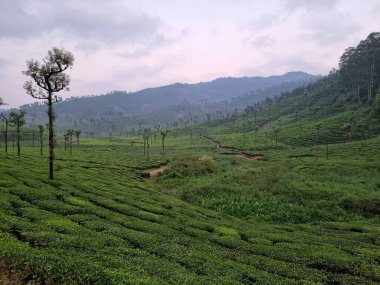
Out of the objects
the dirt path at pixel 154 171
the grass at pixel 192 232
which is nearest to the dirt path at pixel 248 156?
the dirt path at pixel 154 171

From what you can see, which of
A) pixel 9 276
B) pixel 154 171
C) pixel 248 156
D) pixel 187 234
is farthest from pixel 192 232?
pixel 248 156

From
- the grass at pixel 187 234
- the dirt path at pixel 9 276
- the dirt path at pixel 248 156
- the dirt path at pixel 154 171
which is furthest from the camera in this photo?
the dirt path at pixel 248 156

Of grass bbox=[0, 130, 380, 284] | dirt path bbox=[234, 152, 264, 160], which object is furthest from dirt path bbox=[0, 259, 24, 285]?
dirt path bbox=[234, 152, 264, 160]

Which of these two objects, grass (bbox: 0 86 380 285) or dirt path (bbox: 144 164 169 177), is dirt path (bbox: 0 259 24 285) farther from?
dirt path (bbox: 144 164 169 177)

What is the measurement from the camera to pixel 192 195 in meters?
58.3

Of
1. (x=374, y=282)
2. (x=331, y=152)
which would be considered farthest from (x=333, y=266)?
(x=331, y=152)

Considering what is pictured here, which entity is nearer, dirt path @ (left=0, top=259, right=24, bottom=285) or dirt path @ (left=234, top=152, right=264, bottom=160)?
dirt path @ (left=0, top=259, right=24, bottom=285)

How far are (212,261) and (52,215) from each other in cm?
1490

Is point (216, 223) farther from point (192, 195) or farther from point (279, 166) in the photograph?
point (279, 166)

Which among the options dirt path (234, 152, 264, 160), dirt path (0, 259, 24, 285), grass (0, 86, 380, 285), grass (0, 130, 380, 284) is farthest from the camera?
dirt path (234, 152, 264, 160)

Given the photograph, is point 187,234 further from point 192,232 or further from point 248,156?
point 248,156

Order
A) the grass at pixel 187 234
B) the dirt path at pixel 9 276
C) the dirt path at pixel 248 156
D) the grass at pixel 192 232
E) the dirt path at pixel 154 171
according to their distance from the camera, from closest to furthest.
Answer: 1. the dirt path at pixel 9 276
2. the grass at pixel 192 232
3. the grass at pixel 187 234
4. the dirt path at pixel 154 171
5. the dirt path at pixel 248 156

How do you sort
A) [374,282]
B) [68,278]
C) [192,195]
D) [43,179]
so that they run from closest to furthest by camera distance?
[68,278] < [374,282] < [43,179] < [192,195]

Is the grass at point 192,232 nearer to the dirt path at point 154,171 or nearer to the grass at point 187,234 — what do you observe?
the grass at point 187,234
